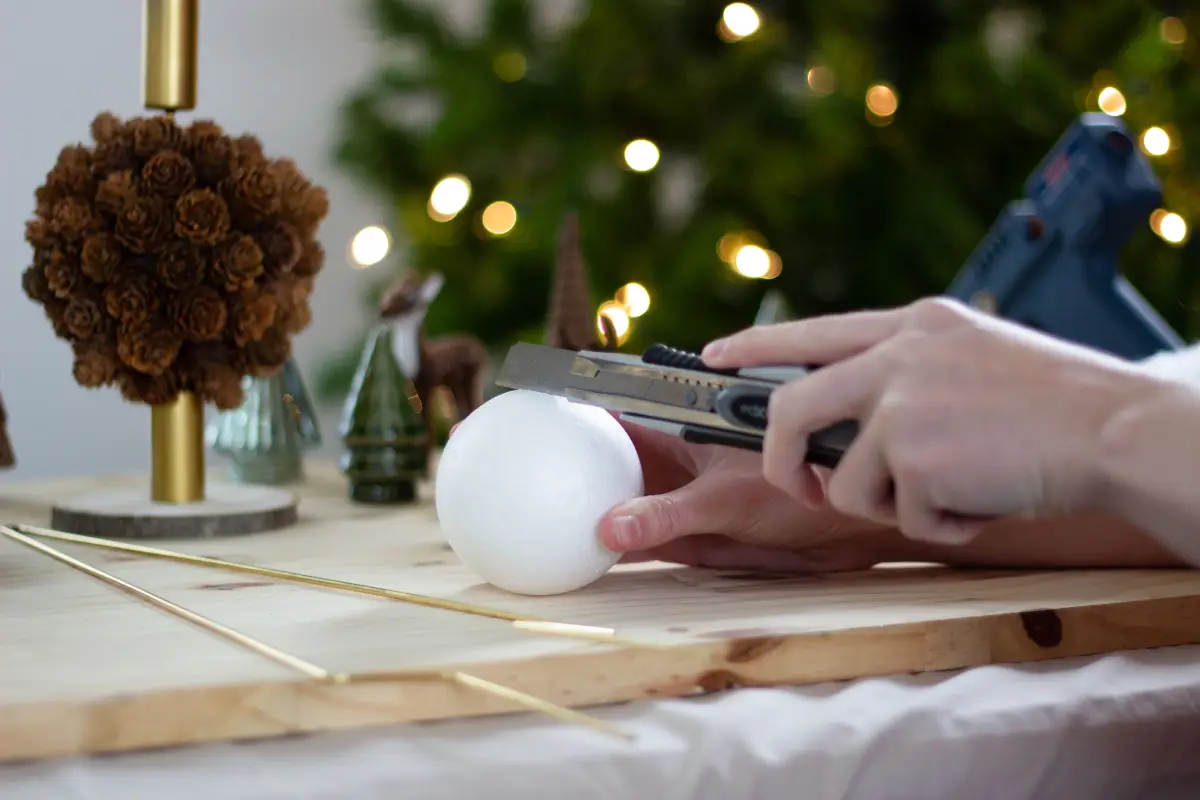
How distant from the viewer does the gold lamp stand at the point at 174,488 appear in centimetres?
83

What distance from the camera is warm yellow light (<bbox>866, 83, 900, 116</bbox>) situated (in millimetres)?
1832

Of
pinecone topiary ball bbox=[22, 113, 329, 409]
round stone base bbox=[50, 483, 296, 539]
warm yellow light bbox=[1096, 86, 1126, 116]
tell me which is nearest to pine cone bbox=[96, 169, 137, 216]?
pinecone topiary ball bbox=[22, 113, 329, 409]

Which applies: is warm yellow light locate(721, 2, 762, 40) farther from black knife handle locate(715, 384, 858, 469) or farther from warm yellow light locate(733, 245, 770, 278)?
black knife handle locate(715, 384, 858, 469)

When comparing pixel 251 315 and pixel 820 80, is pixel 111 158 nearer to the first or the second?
pixel 251 315

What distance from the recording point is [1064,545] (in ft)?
2.28

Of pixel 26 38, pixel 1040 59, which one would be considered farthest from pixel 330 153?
pixel 1040 59

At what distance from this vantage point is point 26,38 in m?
2.05

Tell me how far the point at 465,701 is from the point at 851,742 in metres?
0.16

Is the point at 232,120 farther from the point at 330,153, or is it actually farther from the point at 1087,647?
the point at 1087,647

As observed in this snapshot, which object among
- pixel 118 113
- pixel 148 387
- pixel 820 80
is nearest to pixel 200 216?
pixel 148 387

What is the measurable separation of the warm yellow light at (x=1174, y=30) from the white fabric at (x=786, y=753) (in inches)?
66.5

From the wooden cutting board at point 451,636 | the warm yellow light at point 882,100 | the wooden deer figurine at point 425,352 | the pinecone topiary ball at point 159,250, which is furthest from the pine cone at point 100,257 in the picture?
the warm yellow light at point 882,100

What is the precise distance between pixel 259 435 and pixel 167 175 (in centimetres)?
32

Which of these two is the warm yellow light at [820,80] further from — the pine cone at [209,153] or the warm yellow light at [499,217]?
the pine cone at [209,153]
